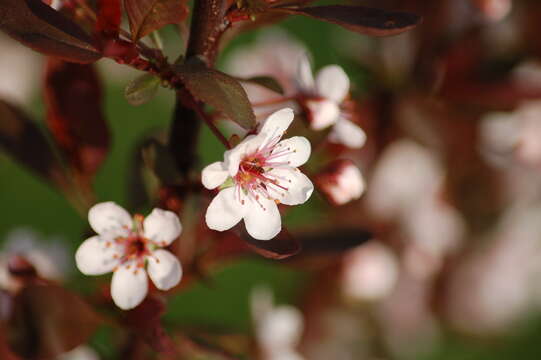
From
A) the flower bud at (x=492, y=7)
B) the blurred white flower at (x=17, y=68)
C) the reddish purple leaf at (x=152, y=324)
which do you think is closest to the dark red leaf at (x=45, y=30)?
the reddish purple leaf at (x=152, y=324)

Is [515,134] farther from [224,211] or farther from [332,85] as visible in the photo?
[224,211]

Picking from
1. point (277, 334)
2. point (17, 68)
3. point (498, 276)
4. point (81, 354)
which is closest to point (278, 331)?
point (277, 334)

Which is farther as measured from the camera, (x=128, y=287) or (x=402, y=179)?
(x=402, y=179)

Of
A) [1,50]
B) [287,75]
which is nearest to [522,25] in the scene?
[287,75]

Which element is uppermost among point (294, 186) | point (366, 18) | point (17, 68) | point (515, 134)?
point (17, 68)

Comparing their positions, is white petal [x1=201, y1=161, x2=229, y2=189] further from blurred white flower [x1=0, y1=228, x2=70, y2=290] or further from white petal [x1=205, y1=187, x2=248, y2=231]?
blurred white flower [x1=0, y1=228, x2=70, y2=290]

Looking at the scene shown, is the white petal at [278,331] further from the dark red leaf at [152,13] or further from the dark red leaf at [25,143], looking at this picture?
the dark red leaf at [152,13]

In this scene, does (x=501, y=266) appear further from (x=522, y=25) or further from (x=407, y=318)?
(x=522, y=25)
